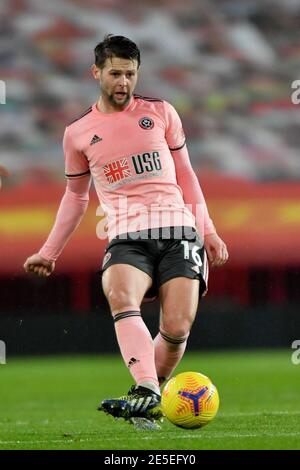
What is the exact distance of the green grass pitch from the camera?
4.92m

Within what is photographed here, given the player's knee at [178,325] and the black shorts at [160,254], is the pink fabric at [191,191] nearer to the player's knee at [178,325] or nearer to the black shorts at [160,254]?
the black shorts at [160,254]

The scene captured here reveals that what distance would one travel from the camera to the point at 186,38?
55.8 ft

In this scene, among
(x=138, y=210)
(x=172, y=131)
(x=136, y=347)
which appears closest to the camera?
(x=136, y=347)

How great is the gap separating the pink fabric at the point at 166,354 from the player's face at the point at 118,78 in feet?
4.19

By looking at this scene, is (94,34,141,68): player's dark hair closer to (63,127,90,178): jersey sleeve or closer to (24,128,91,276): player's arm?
(63,127,90,178): jersey sleeve

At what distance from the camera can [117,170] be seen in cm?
579

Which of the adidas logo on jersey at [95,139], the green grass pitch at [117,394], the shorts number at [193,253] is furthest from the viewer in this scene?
the adidas logo on jersey at [95,139]

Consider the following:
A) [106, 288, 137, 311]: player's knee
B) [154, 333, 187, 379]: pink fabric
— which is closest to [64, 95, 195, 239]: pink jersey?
[106, 288, 137, 311]: player's knee

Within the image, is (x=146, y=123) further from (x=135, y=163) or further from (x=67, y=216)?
(x=67, y=216)

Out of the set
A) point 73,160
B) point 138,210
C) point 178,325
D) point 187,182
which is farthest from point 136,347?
point 73,160

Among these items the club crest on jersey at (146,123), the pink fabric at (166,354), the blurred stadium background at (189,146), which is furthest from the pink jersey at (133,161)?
the blurred stadium background at (189,146)

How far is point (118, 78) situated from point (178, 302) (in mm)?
1173

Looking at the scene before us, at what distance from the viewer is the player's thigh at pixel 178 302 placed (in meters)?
5.64

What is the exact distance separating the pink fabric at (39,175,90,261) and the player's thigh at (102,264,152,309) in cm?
60
